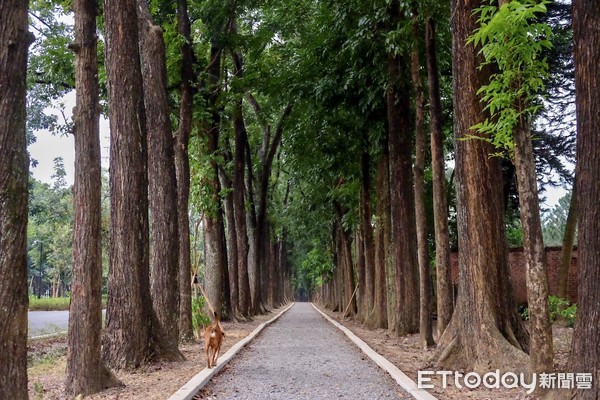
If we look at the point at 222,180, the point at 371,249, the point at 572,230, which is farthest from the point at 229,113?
the point at 572,230

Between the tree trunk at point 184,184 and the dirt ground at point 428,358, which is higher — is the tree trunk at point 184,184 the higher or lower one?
the higher one

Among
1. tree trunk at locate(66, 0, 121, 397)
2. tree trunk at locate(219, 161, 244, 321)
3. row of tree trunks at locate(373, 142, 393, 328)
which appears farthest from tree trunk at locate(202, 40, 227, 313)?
tree trunk at locate(66, 0, 121, 397)

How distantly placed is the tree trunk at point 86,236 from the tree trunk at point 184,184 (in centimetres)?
552

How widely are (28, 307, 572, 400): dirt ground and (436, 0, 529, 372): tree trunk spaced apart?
661 millimetres

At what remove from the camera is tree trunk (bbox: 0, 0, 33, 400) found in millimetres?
5098

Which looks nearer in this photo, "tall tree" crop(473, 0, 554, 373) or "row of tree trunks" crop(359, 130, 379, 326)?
"tall tree" crop(473, 0, 554, 373)

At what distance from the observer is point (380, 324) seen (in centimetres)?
1848

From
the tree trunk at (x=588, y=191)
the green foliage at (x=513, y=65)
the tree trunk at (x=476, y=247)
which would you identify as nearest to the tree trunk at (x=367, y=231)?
the tree trunk at (x=476, y=247)

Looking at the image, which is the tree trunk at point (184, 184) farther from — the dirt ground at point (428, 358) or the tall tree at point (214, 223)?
the dirt ground at point (428, 358)

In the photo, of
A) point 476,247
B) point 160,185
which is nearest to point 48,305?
point 160,185

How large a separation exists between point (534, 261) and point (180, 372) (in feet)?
18.5

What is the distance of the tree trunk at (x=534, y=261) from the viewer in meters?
6.30

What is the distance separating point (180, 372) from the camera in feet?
29.7
